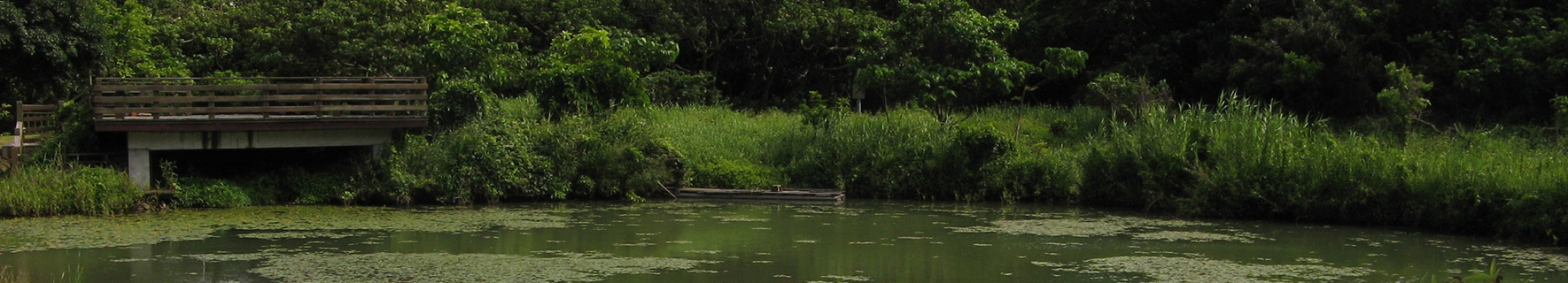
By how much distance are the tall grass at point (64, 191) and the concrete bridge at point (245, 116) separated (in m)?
0.65

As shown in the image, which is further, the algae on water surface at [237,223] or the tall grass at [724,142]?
the tall grass at [724,142]

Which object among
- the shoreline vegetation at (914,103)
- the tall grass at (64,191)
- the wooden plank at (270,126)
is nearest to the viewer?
the tall grass at (64,191)

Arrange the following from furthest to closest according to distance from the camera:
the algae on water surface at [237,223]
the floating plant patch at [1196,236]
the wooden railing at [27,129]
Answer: the wooden railing at [27,129]
the floating plant patch at [1196,236]
the algae on water surface at [237,223]

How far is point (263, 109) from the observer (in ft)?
63.2

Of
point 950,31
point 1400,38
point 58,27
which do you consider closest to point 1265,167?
point 950,31

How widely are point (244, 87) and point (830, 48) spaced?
48.9 feet

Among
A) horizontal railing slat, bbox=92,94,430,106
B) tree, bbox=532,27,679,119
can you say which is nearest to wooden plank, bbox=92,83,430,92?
horizontal railing slat, bbox=92,94,430,106

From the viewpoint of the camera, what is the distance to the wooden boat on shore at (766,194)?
68.3 ft

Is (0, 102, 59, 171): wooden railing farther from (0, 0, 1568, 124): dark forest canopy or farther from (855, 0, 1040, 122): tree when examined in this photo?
(855, 0, 1040, 122): tree

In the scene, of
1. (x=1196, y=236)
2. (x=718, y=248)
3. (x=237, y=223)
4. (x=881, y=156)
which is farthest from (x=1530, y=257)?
(x=237, y=223)

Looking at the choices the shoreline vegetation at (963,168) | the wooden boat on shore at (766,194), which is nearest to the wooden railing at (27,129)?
the shoreline vegetation at (963,168)

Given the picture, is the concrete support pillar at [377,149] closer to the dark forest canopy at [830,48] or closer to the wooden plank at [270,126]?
the wooden plank at [270,126]

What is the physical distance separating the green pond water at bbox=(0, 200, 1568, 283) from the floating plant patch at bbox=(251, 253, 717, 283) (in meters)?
0.03

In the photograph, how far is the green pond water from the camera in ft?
43.1
